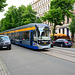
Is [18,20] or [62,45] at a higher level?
[18,20]

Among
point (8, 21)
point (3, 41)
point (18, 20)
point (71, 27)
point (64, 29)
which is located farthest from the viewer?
point (8, 21)

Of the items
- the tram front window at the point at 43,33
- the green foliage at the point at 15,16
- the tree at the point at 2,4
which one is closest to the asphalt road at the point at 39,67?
the tram front window at the point at 43,33

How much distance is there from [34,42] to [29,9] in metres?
33.0

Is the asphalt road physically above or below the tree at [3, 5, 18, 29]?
below

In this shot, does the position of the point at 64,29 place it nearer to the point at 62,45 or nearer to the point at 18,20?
the point at 18,20

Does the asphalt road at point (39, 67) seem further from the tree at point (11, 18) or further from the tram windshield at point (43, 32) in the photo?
the tree at point (11, 18)

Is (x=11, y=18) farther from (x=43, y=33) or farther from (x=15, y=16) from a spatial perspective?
(x=43, y=33)

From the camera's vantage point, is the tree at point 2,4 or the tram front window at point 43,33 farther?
the tree at point 2,4

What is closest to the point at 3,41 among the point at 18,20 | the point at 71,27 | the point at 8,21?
the point at 71,27

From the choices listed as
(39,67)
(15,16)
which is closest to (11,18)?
(15,16)

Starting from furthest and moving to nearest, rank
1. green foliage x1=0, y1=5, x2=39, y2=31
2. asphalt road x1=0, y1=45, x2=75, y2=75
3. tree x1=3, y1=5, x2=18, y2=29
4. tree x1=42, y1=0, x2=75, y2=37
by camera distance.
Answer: tree x1=3, y1=5, x2=18, y2=29, green foliage x1=0, y1=5, x2=39, y2=31, tree x1=42, y1=0, x2=75, y2=37, asphalt road x1=0, y1=45, x2=75, y2=75

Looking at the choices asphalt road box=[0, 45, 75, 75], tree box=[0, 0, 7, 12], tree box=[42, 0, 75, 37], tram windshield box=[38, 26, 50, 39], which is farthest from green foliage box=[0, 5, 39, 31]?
asphalt road box=[0, 45, 75, 75]

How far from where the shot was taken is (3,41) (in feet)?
50.6

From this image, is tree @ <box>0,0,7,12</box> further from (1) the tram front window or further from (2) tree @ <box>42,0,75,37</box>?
(2) tree @ <box>42,0,75,37</box>
